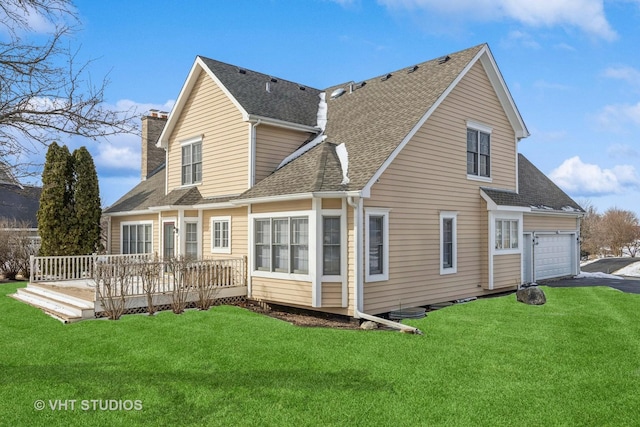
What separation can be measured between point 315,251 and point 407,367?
4.61 meters

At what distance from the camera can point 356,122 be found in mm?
15109

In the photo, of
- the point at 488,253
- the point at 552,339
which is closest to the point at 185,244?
the point at 488,253

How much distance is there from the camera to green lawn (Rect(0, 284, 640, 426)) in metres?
5.79

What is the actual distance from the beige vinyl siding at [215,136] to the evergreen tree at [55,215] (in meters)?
6.13

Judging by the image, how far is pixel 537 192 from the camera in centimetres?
2127

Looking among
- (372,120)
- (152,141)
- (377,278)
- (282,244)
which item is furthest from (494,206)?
(152,141)

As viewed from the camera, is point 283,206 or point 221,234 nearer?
point 283,206

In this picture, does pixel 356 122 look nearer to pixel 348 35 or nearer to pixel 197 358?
pixel 348 35

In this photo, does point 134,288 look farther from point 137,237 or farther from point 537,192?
point 537,192

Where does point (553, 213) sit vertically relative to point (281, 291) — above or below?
above

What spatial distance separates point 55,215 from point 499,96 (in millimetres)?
18956

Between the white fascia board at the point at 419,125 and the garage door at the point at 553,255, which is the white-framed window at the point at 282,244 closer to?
the white fascia board at the point at 419,125

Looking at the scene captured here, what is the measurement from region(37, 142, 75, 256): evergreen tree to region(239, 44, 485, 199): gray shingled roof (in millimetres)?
11301

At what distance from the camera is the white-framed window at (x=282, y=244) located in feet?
40.0
